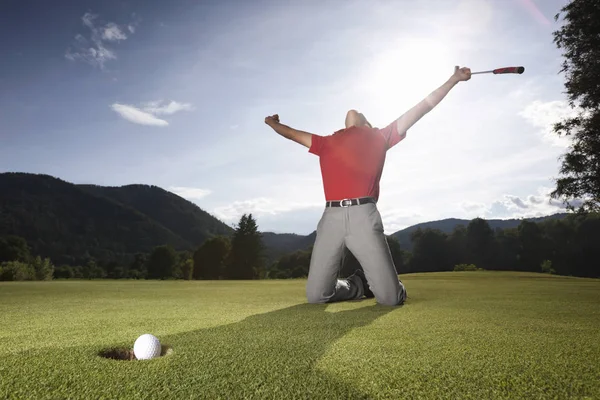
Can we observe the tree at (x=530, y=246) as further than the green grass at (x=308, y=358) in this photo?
Yes

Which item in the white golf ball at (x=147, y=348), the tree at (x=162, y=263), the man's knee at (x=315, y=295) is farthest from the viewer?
the tree at (x=162, y=263)

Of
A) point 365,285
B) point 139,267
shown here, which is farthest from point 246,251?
point 365,285

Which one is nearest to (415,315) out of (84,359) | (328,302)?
(328,302)

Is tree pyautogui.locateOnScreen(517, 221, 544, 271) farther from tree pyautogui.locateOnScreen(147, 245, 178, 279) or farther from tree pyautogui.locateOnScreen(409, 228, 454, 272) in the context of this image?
tree pyautogui.locateOnScreen(147, 245, 178, 279)

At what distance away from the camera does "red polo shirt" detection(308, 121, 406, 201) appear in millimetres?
6082

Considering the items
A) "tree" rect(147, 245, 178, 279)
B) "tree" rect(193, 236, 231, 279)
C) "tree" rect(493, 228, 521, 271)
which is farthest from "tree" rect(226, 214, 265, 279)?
"tree" rect(493, 228, 521, 271)

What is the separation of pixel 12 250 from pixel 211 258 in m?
42.4

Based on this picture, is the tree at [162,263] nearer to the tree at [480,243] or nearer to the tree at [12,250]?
the tree at [12,250]

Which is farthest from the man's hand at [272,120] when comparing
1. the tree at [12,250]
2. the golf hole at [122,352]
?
the tree at [12,250]

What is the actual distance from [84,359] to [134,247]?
20166 centimetres

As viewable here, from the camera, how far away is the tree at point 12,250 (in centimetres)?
8288

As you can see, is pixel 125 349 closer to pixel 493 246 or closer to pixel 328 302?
pixel 328 302

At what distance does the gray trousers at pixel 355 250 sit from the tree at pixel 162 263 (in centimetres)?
9738

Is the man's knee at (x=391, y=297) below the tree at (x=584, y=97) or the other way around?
below
